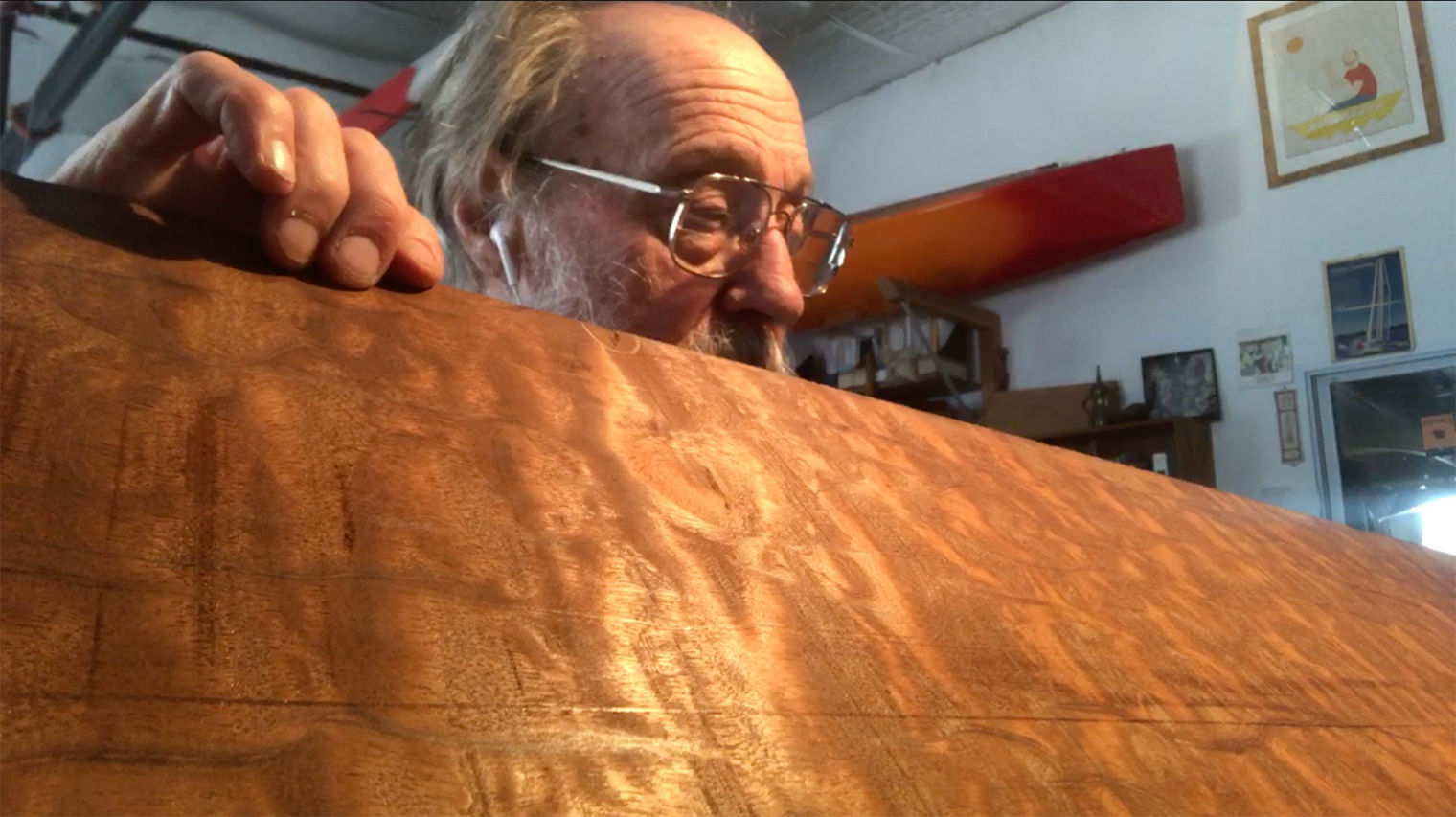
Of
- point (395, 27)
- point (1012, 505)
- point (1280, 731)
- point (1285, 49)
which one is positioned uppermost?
point (395, 27)

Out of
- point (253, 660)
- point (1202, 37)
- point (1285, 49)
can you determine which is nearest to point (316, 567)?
point (253, 660)

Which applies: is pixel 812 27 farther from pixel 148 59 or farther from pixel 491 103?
pixel 491 103

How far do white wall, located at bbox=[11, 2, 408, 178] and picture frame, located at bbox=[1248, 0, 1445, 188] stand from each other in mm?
2471

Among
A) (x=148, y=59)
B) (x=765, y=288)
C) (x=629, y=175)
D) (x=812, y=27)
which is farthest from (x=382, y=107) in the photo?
(x=812, y=27)

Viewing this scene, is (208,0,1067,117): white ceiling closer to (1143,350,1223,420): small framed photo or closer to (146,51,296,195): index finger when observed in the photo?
(1143,350,1223,420): small framed photo

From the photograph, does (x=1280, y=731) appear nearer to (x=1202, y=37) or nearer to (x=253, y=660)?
(x=253, y=660)

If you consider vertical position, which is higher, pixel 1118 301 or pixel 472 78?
pixel 472 78

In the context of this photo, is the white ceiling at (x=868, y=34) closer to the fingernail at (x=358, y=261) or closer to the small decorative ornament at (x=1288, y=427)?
the small decorative ornament at (x=1288, y=427)

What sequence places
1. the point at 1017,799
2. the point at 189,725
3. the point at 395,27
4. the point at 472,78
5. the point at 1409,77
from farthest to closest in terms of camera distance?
the point at 395,27 → the point at 1409,77 → the point at 472,78 → the point at 1017,799 → the point at 189,725

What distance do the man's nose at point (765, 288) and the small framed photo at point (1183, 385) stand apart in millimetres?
1875

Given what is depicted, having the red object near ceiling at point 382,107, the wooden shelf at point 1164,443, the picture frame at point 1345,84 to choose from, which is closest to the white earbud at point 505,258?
the red object near ceiling at point 382,107

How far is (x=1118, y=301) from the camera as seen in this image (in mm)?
3037

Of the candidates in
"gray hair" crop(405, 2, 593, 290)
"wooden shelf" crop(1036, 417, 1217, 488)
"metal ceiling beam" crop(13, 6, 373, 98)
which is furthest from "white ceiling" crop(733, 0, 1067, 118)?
"gray hair" crop(405, 2, 593, 290)

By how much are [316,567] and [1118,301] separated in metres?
3.04
